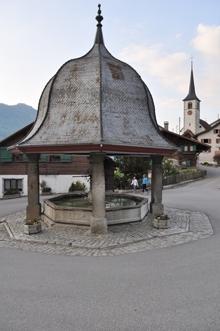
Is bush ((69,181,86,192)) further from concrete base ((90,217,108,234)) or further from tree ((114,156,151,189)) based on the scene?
concrete base ((90,217,108,234))

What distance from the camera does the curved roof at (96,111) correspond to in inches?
490

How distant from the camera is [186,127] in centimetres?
8600

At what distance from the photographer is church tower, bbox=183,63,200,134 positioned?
8412 centimetres

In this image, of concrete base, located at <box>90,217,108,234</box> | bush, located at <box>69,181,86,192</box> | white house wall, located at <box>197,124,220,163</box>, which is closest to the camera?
concrete base, located at <box>90,217,108,234</box>

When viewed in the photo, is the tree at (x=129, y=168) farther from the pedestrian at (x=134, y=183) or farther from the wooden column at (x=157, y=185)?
the wooden column at (x=157, y=185)

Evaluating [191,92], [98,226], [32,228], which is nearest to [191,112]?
[191,92]

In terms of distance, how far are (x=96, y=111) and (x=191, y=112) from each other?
75586mm

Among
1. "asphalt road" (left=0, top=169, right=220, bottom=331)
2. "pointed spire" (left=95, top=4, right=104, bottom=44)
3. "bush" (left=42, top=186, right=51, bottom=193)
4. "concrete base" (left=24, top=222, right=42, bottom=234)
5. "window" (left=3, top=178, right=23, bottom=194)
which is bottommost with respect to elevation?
"asphalt road" (left=0, top=169, right=220, bottom=331)

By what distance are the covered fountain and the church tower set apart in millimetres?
71273

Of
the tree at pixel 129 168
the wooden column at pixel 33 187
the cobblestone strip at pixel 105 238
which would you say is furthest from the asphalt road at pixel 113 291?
the tree at pixel 129 168

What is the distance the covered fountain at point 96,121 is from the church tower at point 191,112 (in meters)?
71.3

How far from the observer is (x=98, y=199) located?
12422mm

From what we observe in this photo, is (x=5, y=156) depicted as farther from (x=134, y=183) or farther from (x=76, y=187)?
(x=134, y=183)

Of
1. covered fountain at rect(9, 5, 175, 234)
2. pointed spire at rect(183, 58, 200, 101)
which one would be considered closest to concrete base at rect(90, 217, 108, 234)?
covered fountain at rect(9, 5, 175, 234)
